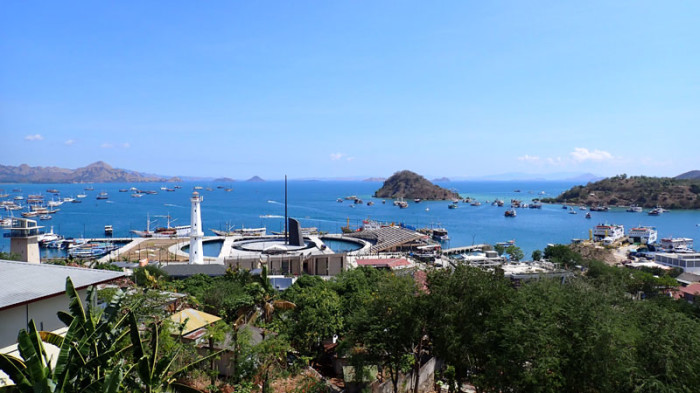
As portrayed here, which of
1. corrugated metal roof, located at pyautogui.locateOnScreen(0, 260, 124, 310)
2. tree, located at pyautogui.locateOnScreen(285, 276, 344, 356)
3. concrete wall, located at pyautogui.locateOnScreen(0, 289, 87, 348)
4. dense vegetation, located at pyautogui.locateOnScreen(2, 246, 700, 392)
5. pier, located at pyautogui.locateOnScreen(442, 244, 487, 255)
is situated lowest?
pier, located at pyautogui.locateOnScreen(442, 244, 487, 255)

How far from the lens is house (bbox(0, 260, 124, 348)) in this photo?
7355 millimetres

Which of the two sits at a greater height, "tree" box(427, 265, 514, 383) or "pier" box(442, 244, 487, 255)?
"tree" box(427, 265, 514, 383)

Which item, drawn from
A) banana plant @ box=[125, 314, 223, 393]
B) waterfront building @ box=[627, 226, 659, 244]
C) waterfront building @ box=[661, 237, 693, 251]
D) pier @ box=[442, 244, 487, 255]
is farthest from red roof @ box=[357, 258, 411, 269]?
waterfront building @ box=[627, 226, 659, 244]

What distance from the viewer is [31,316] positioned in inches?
304

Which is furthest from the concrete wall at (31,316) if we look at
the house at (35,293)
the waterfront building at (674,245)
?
the waterfront building at (674,245)

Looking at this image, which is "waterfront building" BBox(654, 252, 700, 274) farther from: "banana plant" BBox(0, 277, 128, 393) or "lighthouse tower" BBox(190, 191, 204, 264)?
"banana plant" BBox(0, 277, 128, 393)

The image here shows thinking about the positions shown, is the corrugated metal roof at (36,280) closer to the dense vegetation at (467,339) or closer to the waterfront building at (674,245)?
the dense vegetation at (467,339)

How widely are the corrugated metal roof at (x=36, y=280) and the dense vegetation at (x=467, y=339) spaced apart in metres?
1.08

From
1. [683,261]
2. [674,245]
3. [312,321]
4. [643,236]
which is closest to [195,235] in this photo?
[312,321]

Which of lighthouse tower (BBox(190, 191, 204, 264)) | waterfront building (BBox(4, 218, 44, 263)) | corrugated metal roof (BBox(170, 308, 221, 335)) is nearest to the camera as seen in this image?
corrugated metal roof (BBox(170, 308, 221, 335))

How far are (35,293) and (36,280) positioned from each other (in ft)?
2.09

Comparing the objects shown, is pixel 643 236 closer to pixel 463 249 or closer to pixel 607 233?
pixel 607 233

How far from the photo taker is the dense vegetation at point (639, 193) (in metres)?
119

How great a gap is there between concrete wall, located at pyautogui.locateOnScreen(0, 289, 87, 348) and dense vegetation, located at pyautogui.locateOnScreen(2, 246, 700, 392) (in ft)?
3.54
